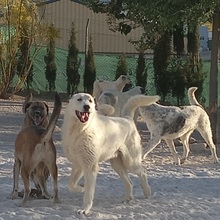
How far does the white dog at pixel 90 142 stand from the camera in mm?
6277

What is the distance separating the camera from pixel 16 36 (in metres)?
22.5

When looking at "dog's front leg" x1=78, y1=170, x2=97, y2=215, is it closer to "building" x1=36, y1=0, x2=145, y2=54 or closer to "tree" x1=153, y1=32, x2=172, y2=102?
"tree" x1=153, y1=32, x2=172, y2=102

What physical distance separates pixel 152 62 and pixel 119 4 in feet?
32.4

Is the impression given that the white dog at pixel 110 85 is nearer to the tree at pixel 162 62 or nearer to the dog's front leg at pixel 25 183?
the dog's front leg at pixel 25 183

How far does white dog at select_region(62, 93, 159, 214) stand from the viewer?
6277 mm

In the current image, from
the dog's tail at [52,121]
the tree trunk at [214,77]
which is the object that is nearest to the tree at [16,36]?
the tree trunk at [214,77]

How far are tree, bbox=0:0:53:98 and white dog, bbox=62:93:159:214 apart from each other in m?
16.1

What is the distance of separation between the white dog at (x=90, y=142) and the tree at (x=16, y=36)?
52.7 feet

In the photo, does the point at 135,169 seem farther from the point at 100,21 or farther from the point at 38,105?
the point at 100,21

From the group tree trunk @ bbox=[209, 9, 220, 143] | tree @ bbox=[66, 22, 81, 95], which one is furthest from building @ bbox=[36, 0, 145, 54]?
tree trunk @ bbox=[209, 9, 220, 143]

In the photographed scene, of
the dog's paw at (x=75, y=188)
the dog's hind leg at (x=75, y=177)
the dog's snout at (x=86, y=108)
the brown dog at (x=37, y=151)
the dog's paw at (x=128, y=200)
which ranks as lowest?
the dog's paw at (x=128, y=200)

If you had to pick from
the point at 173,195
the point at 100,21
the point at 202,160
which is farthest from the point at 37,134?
the point at 100,21

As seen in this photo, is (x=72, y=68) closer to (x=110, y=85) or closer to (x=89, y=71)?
(x=89, y=71)

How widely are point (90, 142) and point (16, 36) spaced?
655 inches
